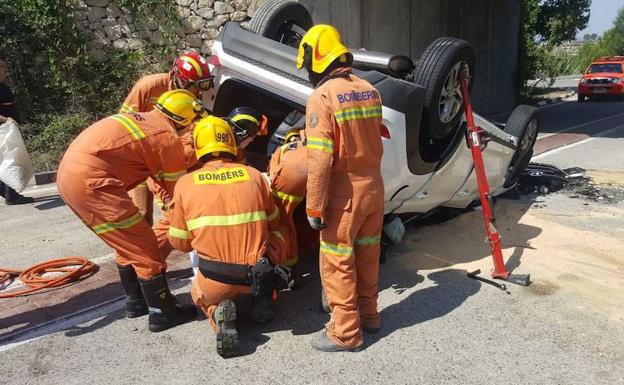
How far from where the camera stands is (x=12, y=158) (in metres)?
6.27

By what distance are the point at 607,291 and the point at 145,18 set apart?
10.3 m

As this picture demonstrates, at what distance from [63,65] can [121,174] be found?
27.9 feet

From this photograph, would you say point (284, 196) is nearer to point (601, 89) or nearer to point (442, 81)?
point (442, 81)

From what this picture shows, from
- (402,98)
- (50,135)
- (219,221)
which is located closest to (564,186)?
(402,98)

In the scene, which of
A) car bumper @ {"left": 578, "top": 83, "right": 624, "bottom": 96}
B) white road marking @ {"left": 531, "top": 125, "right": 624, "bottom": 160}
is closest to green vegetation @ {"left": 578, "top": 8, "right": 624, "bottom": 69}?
car bumper @ {"left": 578, "top": 83, "right": 624, "bottom": 96}

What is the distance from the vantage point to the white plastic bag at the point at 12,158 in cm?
624

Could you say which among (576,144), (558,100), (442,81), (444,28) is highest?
(444,28)

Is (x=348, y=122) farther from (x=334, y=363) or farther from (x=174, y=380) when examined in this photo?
(x=174, y=380)

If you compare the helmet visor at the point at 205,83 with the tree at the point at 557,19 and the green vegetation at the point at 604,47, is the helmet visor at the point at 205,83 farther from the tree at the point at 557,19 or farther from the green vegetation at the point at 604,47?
the green vegetation at the point at 604,47

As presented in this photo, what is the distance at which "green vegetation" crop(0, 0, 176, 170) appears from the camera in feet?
33.4

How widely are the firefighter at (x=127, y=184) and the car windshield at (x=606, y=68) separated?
2411cm

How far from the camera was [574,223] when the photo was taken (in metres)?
5.27

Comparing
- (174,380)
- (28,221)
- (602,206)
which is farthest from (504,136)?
(28,221)

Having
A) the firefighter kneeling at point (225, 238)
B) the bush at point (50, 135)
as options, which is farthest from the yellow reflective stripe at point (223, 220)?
the bush at point (50, 135)
